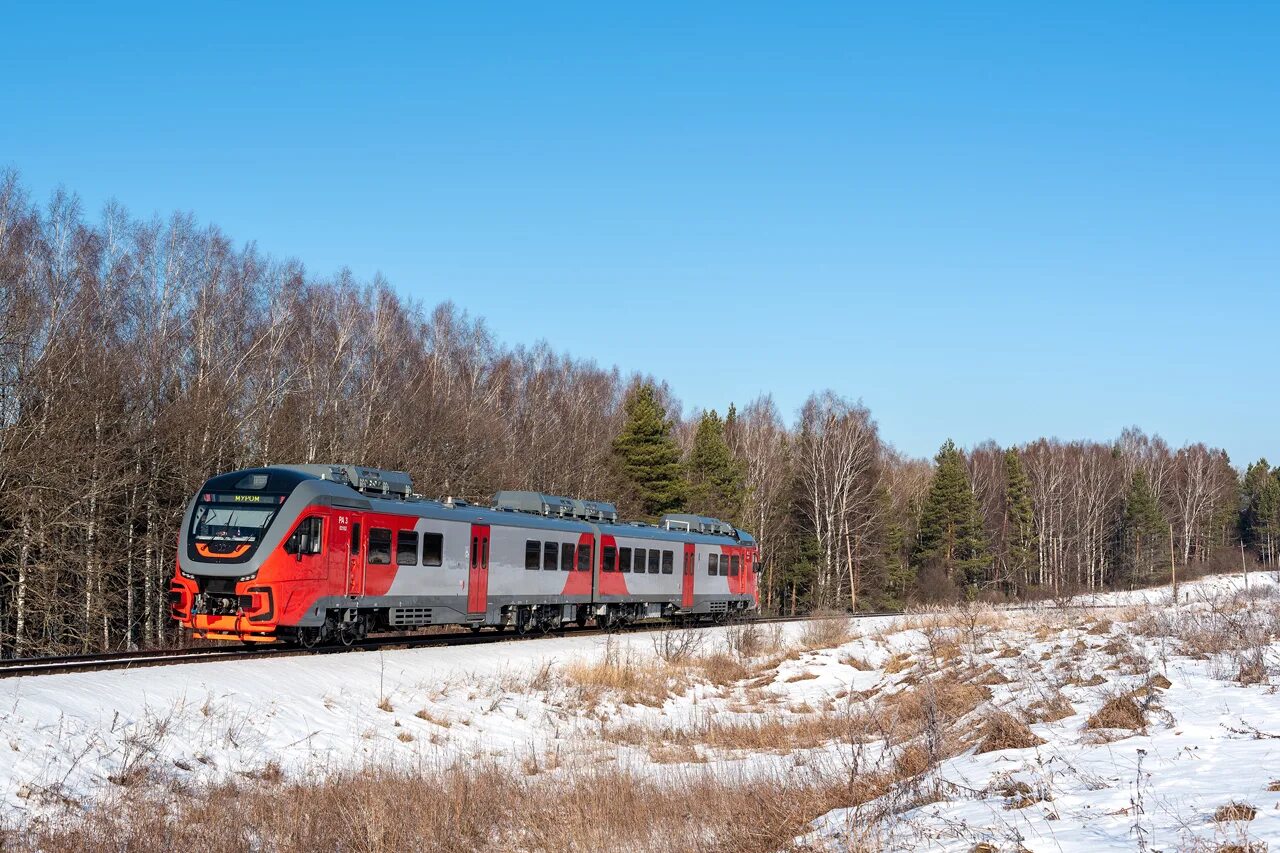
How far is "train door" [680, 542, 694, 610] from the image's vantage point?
1277 inches

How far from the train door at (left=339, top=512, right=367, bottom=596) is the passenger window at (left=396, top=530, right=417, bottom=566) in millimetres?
1059

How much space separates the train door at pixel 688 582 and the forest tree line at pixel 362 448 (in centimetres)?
1060

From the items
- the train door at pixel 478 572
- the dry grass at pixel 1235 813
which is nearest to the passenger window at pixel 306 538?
the train door at pixel 478 572

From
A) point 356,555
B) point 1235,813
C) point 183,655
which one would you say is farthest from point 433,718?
point 1235,813

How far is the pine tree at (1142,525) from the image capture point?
264ft

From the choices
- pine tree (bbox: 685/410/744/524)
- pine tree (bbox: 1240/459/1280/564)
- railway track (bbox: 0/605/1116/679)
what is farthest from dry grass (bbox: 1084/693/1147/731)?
pine tree (bbox: 1240/459/1280/564)

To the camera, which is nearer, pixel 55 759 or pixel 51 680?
pixel 55 759

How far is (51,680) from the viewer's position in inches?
495

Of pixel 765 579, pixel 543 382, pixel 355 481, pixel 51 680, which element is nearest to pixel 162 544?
pixel 355 481

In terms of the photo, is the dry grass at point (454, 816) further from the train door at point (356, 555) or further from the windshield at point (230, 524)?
the train door at point (356, 555)

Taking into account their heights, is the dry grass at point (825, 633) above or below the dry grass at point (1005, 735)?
below

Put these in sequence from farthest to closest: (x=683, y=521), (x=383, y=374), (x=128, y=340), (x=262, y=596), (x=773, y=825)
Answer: (x=383, y=374), (x=683, y=521), (x=128, y=340), (x=262, y=596), (x=773, y=825)

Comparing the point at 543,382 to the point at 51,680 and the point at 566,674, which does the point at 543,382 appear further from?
the point at 51,680

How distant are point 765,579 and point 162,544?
43.1 meters
